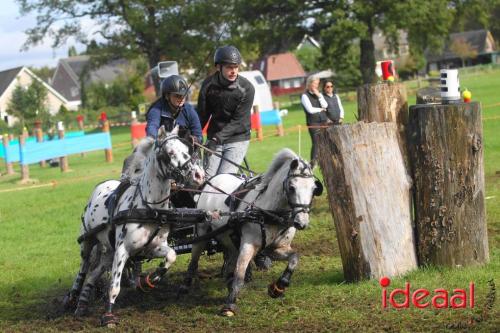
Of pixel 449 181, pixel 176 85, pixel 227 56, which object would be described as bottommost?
pixel 449 181

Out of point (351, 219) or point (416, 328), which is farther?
point (351, 219)

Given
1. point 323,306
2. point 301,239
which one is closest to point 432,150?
point 323,306

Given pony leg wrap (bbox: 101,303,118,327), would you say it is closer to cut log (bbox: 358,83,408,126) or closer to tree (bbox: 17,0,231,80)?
cut log (bbox: 358,83,408,126)

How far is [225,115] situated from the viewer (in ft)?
29.1

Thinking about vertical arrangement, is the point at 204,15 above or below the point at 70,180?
above

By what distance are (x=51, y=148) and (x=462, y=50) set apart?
8864cm

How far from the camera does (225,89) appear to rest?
8.71 m

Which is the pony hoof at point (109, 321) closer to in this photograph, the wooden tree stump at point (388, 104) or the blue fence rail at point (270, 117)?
the wooden tree stump at point (388, 104)

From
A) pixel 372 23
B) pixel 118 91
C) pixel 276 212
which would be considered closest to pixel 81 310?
pixel 276 212

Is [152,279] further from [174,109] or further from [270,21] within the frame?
[270,21]

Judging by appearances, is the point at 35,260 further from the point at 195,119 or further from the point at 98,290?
the point at 195,119

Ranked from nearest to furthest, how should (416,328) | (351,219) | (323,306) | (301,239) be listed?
(416,328) < (323,306) < (351,219) < (301,239)

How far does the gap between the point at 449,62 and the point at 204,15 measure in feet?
219

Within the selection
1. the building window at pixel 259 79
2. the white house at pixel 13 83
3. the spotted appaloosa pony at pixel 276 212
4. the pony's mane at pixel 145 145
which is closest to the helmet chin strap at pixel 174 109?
the pony's mane at pixel 145 145
